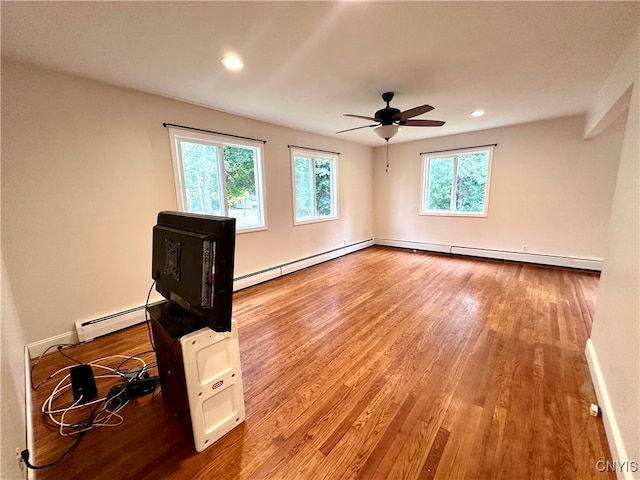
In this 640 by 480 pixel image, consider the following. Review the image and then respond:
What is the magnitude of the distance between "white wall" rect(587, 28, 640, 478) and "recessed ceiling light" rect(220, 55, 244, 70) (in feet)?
8.94

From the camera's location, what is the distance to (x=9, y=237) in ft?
7.00

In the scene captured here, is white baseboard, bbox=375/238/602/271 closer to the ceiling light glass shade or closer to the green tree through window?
the green tree through window

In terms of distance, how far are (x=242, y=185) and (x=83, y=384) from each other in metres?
2.78

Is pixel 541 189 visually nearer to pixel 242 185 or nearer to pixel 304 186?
pixel 304 186

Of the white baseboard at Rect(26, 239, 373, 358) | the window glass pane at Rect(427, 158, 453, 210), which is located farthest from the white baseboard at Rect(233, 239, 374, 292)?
the window glass pane at Rect(427, 158, 453, 210)

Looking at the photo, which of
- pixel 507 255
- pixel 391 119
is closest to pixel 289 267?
pixel 391 119

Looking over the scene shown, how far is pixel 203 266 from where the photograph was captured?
49.0 inches

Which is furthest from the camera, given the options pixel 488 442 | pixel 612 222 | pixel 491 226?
pixel 491 226

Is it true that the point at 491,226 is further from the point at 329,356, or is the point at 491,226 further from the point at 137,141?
the point at 137,141

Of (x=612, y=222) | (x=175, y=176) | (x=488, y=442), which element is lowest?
(x=488, y=442)

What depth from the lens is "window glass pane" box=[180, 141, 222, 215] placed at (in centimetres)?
323

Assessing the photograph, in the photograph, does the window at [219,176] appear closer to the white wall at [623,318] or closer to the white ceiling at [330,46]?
the white ceiling at [330,46]

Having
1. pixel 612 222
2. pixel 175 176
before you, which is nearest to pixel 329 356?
pixel 612 222

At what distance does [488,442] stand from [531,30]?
2.68 metres
